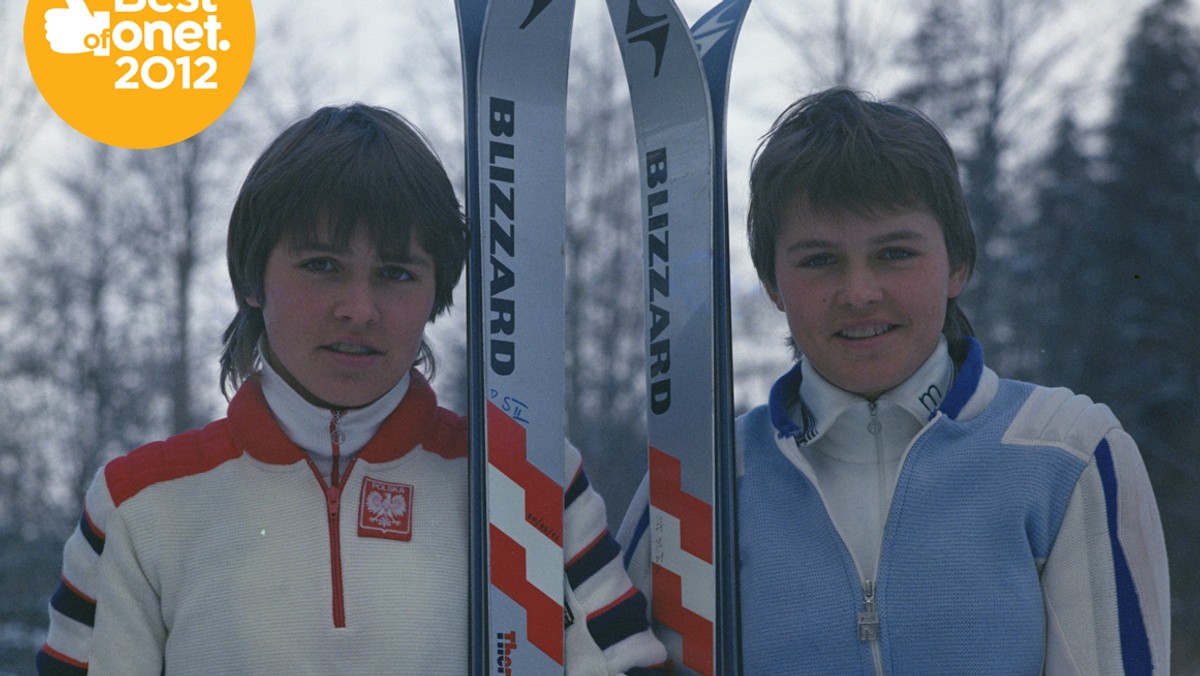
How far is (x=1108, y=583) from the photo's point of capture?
201cm

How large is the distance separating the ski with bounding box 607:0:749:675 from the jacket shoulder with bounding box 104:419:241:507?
0.89 m

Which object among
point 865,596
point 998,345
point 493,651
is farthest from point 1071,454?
point 998,345

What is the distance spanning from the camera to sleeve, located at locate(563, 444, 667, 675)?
214 cm

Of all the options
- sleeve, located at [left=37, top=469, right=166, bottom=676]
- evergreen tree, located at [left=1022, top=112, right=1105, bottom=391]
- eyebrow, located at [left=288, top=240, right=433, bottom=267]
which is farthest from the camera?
evergreen tree, located at [left=1022, top=112, right=1105, bottom=391]

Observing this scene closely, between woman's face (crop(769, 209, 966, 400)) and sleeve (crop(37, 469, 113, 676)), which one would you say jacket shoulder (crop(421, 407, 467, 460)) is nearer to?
sleeve (crop(37, 469, 113, 676))

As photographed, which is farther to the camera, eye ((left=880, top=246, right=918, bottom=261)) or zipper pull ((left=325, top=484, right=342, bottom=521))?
eye ((left=880, top=246, right=918, bottom=261))

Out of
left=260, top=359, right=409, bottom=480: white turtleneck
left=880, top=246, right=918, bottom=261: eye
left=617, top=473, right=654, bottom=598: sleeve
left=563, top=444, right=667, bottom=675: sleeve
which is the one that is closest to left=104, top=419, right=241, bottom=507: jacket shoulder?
left=260, top=359, right=409, bottom=480: white turtleneck

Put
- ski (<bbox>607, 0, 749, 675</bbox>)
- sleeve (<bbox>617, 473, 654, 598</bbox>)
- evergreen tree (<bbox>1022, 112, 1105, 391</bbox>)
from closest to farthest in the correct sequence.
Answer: ski (<bbox>607, 0, 749, 675</bbox>), sleeve (<bbox>617, 473, 654, 598</bbox>), evergreen tree (<bbox>1022, 112, 1105, 391</bbox>)

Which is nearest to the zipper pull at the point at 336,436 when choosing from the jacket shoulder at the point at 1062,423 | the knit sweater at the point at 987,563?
the knit sweater at the point at 987,563

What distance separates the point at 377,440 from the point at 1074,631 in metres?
1.28

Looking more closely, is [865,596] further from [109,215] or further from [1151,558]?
[109,215]

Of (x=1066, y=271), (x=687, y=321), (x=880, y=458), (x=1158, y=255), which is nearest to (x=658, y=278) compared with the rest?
(x=687, y=321)

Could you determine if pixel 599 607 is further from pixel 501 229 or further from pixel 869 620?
pixel 501 229

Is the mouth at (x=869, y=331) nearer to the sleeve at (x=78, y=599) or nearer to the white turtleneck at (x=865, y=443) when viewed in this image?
the white turtleneck at (x=865, y=443)
